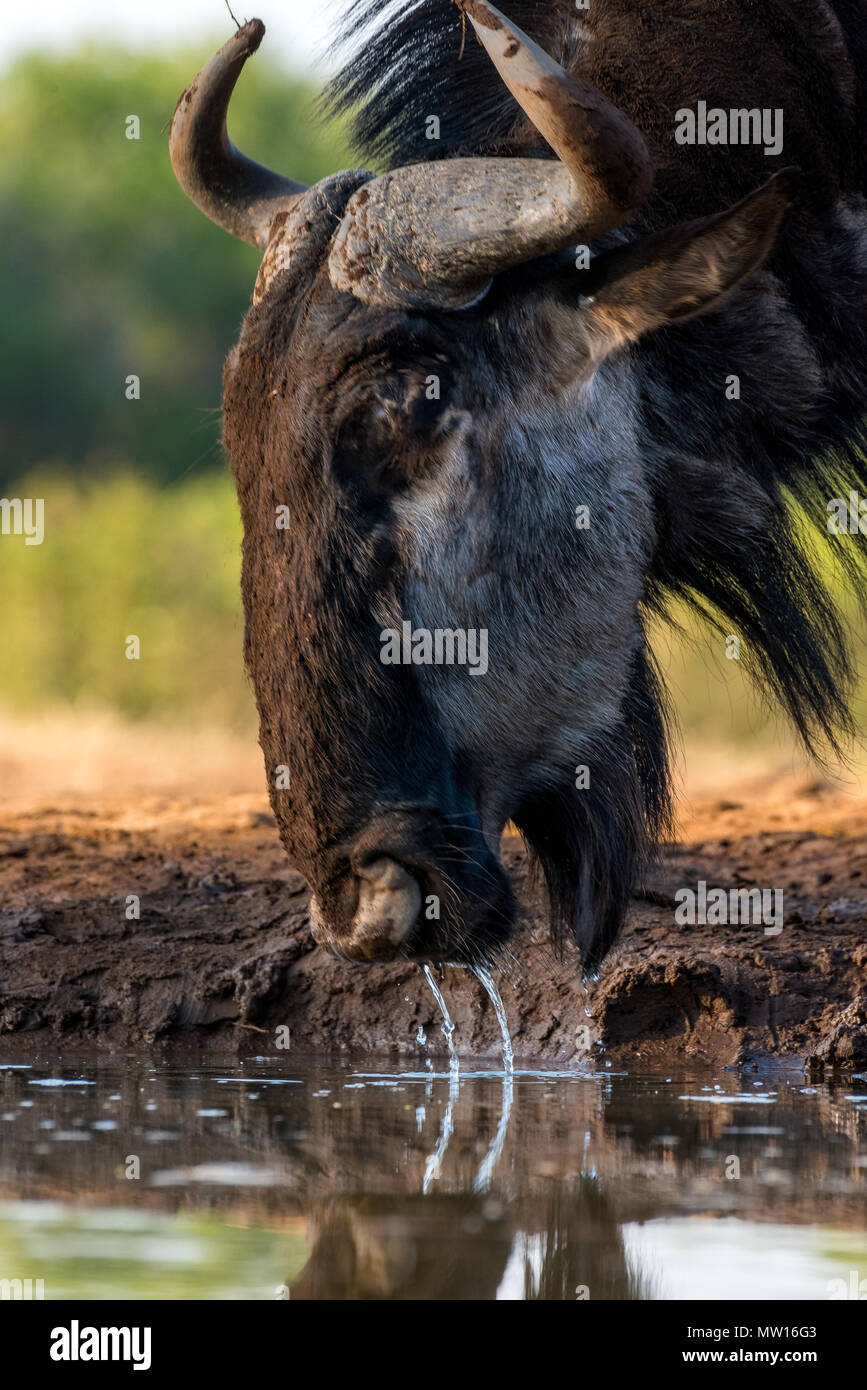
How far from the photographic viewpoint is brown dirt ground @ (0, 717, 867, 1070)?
17.9ft

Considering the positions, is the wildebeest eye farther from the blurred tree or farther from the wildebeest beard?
the blurred tree

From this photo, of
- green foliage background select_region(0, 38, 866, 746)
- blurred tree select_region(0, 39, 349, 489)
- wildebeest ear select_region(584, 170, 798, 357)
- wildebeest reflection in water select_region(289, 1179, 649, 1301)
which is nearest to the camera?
wildebeest reflection in water select_region(289, 1179, 649, 1301)

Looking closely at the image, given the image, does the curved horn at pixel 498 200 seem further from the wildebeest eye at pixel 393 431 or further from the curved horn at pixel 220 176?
the curved horn at pixel 220 176

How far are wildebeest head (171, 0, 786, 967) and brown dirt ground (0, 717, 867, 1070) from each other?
2.18 feet

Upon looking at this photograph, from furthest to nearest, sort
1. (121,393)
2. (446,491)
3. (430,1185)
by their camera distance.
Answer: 1. (121,393)
2. (446,491)
3. (430,1185)

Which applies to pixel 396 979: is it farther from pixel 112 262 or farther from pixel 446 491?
pixel 112 262

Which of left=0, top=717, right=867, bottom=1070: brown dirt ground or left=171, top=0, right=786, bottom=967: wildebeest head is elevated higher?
left=171, top=0, right=786, bottom=967: wildebeest head

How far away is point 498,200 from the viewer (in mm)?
4098

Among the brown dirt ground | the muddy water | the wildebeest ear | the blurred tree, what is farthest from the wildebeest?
the blurred tree

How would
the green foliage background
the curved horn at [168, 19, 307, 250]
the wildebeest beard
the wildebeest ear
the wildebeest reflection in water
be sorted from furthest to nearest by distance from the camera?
1. the green foliage background
2. the curved horn at [168, 19, 307, 250]
3. the wildebeest beard
4. the wildebeest ear
5. the wildebeest reflection in water

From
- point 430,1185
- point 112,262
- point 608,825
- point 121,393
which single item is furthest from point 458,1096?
point 112,262

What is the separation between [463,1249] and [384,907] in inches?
41.8

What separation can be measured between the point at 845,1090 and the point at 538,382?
2163mm

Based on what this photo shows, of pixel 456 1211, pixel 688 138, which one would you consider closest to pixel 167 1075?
pixel 456 1211
